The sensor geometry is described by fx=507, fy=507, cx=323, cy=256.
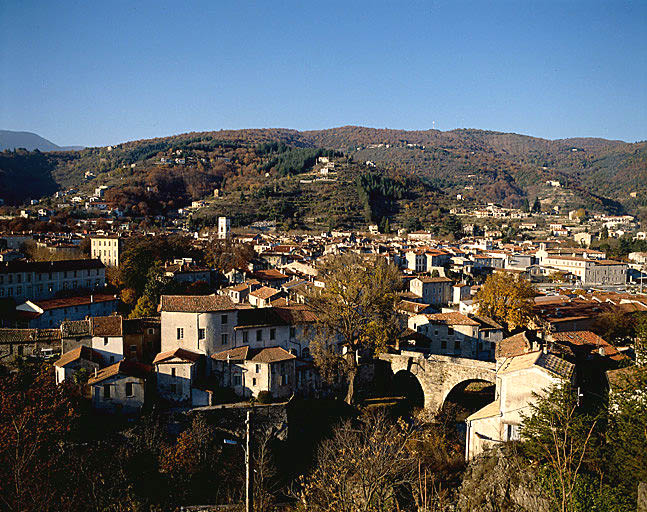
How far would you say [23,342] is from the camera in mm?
23516

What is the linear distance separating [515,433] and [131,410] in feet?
45.8

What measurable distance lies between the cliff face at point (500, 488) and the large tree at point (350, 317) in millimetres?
8754

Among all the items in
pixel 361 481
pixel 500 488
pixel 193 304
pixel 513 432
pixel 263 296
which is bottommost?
pixel 500 488

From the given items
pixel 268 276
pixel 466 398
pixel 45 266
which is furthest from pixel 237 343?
pixel 45 266

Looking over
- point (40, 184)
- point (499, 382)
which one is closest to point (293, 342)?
point (499, 382)

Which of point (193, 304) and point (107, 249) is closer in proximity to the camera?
point (193, 304)

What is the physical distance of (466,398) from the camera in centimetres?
2402

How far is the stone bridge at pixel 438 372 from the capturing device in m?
21.8

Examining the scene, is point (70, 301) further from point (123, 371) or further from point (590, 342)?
point (590, 342)

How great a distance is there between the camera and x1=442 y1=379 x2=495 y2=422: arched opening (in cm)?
2254

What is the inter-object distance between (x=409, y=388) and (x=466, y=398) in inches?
112

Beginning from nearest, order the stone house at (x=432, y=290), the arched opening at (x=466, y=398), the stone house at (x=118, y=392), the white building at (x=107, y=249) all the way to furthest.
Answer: the stone house at (x=118, y=392) < the arched opening at (x=466, y=398) < the stone house at (x=432, y=290) < the white building at (x=107, y=249)

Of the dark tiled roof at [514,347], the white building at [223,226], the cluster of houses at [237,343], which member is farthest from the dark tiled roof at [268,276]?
the white building at [223,226]

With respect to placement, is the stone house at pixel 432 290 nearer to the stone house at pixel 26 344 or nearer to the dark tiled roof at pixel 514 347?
the dark tiled roof at pixel 514 347
